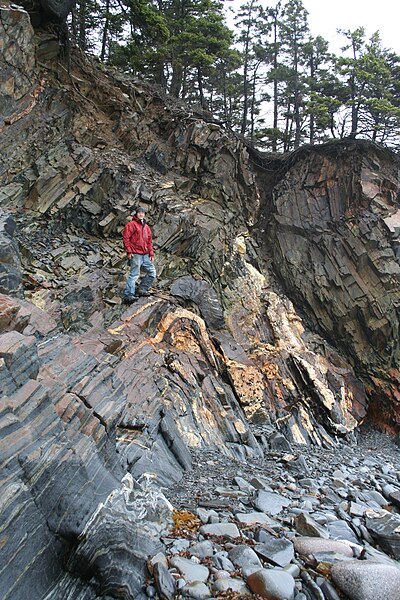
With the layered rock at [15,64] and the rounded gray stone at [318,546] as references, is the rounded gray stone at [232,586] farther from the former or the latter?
the layered rock at [15,64]

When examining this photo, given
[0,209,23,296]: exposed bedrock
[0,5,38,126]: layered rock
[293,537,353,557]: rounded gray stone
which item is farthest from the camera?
[0,5,38,126]: layered rock

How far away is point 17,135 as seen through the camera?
11.5 meters

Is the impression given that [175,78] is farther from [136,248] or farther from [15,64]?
[136,248]

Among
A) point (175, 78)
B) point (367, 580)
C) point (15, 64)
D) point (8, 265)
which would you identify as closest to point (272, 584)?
point (367, 580)

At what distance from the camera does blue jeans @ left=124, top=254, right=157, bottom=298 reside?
31.0 ft

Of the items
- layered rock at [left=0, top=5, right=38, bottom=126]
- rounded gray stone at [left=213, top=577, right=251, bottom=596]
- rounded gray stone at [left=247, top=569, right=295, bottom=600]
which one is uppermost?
layered rock at [left=0, top=5, right=38, bottom=126]

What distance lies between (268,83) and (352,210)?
15796mm

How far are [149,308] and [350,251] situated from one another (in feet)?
32.9

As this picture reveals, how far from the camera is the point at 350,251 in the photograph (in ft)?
50.6

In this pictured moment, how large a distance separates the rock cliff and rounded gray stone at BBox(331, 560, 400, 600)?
1736 millimetres

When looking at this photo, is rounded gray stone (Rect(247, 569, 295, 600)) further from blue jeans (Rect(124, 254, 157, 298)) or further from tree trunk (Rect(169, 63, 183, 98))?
tree trunk (Rect(169, 63, 183, 98))

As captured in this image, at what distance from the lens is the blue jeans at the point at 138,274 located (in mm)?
9461

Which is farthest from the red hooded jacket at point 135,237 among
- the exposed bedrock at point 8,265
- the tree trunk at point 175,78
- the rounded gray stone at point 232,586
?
the tree trunk at point 175,78

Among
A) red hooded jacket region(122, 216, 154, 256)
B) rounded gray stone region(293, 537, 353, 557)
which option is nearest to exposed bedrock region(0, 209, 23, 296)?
red hooded jacket region(122, 216, 154, 256)
